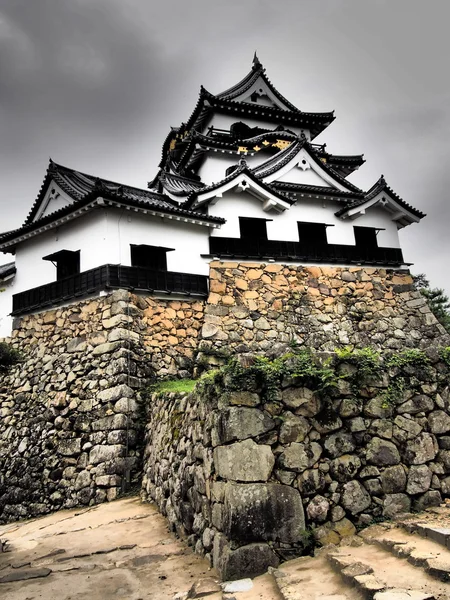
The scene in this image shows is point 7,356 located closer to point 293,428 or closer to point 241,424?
point 241,424

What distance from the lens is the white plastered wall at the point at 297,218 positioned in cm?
1798

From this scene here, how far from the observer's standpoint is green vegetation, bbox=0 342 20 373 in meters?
14.3

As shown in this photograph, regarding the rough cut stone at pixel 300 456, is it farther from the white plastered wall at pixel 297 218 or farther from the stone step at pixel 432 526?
the white plastered wall at pixel 297 218

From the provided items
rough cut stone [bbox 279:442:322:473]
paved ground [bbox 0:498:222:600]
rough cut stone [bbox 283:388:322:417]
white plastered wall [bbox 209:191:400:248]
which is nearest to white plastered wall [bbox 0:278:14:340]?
white plastered wall [bbox 209:191:400:248]

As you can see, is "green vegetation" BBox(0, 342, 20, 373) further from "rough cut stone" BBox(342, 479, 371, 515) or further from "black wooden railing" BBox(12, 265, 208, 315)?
"rough cut stone" BBox(342, 479, 371, 515)

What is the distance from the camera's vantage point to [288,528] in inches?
236

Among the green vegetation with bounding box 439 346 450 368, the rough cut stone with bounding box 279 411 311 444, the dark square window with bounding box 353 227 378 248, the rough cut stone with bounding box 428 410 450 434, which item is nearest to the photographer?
the rough cut stone with bounding box 279 411 311 444

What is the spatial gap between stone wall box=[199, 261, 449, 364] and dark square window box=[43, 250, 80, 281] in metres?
4.81

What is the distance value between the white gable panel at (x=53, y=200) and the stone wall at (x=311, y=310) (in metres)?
6.04

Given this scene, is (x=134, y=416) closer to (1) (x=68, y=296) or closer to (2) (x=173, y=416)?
(2) (x=173, y=416)

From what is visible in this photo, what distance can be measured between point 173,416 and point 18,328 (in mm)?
9155

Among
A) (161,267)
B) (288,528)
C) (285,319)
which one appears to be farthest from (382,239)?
(288,528)

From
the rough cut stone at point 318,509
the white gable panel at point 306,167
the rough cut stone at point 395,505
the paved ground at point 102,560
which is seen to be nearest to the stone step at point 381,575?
the rough cut stone at point 318,509

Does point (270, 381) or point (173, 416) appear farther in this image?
point (173, 416)
